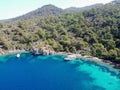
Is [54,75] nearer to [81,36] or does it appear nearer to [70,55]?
[70,55]

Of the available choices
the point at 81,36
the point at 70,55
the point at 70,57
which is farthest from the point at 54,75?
the point at 81,36

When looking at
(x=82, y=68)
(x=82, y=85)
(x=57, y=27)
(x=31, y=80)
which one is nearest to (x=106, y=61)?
(x=82, y=68)

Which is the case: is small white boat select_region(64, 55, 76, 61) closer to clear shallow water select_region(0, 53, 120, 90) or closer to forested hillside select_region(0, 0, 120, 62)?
clear shallow water select_region(0, 53, 120, 90)

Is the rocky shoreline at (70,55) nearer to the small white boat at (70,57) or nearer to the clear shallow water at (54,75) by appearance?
the small white boat at (70,57)

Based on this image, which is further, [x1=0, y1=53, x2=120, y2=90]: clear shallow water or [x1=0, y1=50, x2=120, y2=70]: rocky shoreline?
[x1=0, y1=50, x2=120, y2=70]: rocky shoreline

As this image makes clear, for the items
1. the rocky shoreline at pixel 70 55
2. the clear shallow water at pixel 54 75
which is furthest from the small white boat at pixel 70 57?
the clear shallow water at pixel 54 75

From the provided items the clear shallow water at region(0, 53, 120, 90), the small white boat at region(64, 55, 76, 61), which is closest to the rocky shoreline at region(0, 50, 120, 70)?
the small white boat at region(64, 55, 76, 61)
